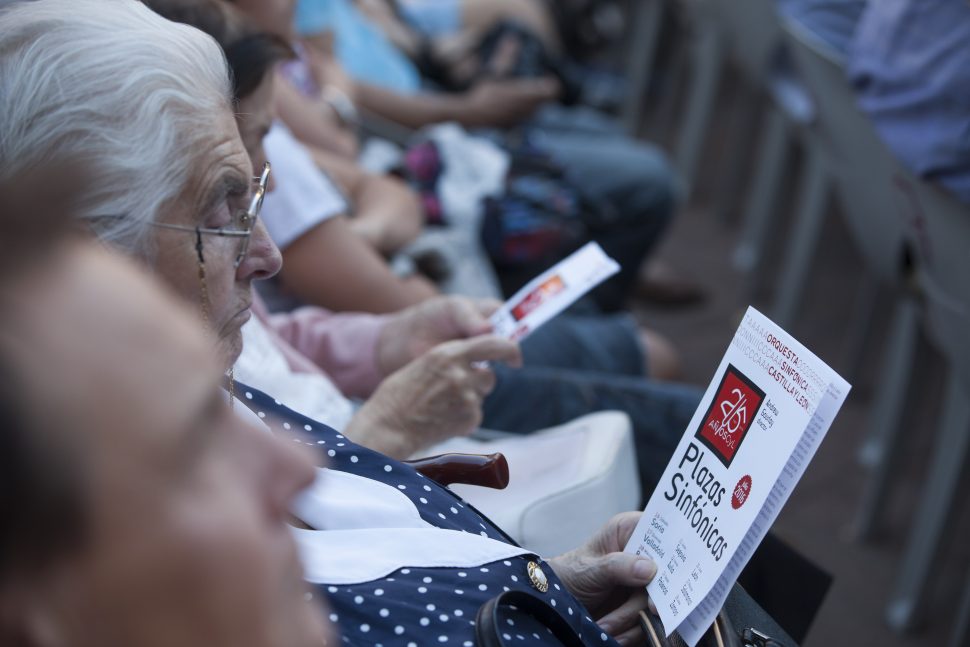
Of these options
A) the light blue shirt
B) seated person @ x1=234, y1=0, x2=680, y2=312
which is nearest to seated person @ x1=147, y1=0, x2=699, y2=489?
seated person @ x1=234, y1=0, x2=680, y2=312

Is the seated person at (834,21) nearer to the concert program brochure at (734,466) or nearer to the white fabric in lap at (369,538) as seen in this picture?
the concert program brochure at (734,466)

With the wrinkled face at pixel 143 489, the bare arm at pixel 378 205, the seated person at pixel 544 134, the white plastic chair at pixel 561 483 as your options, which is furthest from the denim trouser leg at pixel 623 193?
the wrinkled face at pixel 143 489

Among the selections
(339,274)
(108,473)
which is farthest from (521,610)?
(339,274)

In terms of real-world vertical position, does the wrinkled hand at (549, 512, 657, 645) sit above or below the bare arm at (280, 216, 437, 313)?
above

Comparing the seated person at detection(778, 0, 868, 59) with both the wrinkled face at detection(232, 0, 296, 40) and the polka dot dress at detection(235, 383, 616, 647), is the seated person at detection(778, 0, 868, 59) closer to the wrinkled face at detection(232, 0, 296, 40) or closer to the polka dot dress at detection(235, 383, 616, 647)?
the wrinkled face at detection(232, 0, 296, 40)

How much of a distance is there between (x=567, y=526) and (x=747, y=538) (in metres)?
0.50

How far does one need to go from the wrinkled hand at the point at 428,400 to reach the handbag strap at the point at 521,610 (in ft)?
1.86

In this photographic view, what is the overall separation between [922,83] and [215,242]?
1286 millimetres

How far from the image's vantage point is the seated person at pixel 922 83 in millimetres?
Result: 1750

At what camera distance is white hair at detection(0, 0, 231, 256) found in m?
1.11

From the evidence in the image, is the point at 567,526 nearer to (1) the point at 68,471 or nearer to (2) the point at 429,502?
(2) the point at 429,502

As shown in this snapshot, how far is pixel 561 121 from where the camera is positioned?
3.68 m

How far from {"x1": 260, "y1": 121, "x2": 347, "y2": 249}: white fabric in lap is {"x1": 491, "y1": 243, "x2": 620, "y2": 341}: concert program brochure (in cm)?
48

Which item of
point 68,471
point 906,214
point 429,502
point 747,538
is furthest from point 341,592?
point 906,214
